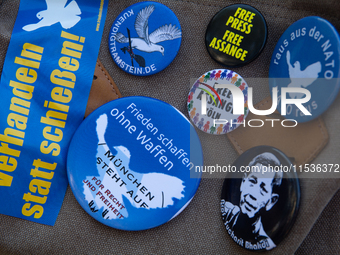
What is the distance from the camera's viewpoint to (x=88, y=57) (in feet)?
1.90

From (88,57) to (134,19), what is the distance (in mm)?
128

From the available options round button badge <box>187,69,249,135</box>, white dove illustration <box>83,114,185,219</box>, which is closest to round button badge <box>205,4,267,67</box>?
round button badge <box>187,69,249,135</box>

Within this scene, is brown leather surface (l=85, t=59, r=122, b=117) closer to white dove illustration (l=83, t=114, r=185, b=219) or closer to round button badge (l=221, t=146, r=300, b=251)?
white dove illustration (l=83, t=114, r=185, b=219)

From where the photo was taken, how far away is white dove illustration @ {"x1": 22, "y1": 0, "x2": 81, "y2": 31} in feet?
1.89

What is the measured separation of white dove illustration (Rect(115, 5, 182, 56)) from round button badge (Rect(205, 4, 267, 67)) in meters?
0.08

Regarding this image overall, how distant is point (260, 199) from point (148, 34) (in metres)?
0.39

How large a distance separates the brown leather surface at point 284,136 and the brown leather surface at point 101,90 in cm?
27

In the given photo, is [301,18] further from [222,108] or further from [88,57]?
[88,57]

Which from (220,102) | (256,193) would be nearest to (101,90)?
(220,102)

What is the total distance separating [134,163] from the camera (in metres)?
0.53

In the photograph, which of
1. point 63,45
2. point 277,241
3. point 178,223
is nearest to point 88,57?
point 63,45

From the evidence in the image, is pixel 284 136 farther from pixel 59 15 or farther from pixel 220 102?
pixel 59 15

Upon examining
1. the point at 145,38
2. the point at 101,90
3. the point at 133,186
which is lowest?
the point at 133,186

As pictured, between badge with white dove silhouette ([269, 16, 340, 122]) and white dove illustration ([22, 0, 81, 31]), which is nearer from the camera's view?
badge with white dove silhouette ([269, 16, 340, 122])
